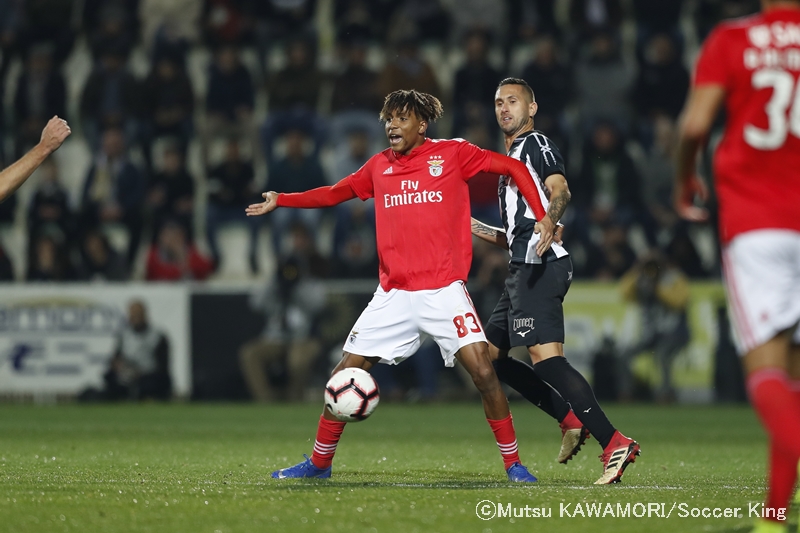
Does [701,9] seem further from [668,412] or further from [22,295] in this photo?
[22,295]

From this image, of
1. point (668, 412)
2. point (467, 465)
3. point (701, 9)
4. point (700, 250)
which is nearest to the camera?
point (467, 465)

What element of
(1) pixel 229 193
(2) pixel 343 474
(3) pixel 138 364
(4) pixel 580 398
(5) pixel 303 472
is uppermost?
(1) pixel 229 193

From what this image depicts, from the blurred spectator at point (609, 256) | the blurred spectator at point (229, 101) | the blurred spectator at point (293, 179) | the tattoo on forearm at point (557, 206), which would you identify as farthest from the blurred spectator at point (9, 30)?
the tattoo on forearm at point (557, 206)

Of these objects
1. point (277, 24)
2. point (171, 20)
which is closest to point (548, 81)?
point (277, 24)

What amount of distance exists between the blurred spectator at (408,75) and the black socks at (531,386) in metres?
10.7

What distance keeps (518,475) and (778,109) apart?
10.5ft

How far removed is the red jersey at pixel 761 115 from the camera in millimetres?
4750

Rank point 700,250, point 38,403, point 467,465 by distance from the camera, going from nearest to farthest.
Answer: point 467,465
point 38,403
point 700,250

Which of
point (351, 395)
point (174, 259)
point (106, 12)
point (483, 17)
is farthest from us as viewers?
point (106, 12)

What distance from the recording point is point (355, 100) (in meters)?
18.7

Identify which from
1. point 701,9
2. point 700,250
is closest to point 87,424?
point 700,250

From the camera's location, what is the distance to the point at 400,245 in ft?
23.4

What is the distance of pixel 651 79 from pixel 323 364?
7.04 m

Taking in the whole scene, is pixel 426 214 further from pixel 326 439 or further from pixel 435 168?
pixel 326 439
